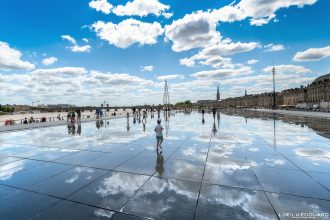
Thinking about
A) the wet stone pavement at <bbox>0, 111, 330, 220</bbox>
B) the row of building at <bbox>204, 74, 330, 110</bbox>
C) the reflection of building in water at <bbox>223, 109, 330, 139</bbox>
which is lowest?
the wet stone pavement at <bbox>0, 111, 330, 220</bbox>

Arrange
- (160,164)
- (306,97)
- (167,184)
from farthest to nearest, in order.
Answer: (306,97) < (160,164) < (167,184)

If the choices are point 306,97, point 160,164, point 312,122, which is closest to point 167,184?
point 160,164

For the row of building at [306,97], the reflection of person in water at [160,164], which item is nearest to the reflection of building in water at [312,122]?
the reflection of person in water at [160,164]

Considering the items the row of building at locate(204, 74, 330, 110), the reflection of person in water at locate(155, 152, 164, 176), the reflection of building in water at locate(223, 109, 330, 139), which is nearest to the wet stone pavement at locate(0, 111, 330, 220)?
the reflection of person in water at locate(155, 152, 164, 176)

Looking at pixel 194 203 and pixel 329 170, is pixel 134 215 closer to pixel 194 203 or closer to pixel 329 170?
pixel 194 203

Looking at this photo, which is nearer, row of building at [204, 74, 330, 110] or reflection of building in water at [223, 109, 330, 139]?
reflection of building in water at [223, 109, 330, 139]

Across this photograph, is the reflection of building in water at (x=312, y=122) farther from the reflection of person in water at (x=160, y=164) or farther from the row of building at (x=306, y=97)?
the row of building at (x=306, y=97)

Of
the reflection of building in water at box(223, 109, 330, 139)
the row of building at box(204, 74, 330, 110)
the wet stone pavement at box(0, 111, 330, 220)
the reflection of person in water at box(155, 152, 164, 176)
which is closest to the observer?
the wet stone pavement at box(0, 111, 330, 220)

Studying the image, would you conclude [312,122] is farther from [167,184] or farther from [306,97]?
[306,97]

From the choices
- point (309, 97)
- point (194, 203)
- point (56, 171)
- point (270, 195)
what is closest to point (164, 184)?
point (194, 203)

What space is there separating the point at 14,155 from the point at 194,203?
28.7 feet

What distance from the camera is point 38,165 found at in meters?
7.52

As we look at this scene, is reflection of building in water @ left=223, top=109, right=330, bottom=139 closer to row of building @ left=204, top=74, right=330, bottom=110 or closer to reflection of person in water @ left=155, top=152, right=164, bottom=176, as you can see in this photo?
reflection of person in water @ left=155, top=152, right=164, bottom=176

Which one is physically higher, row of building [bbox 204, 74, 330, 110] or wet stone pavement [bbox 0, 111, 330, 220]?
row of building [bbox 204, 74, 330, 110]
